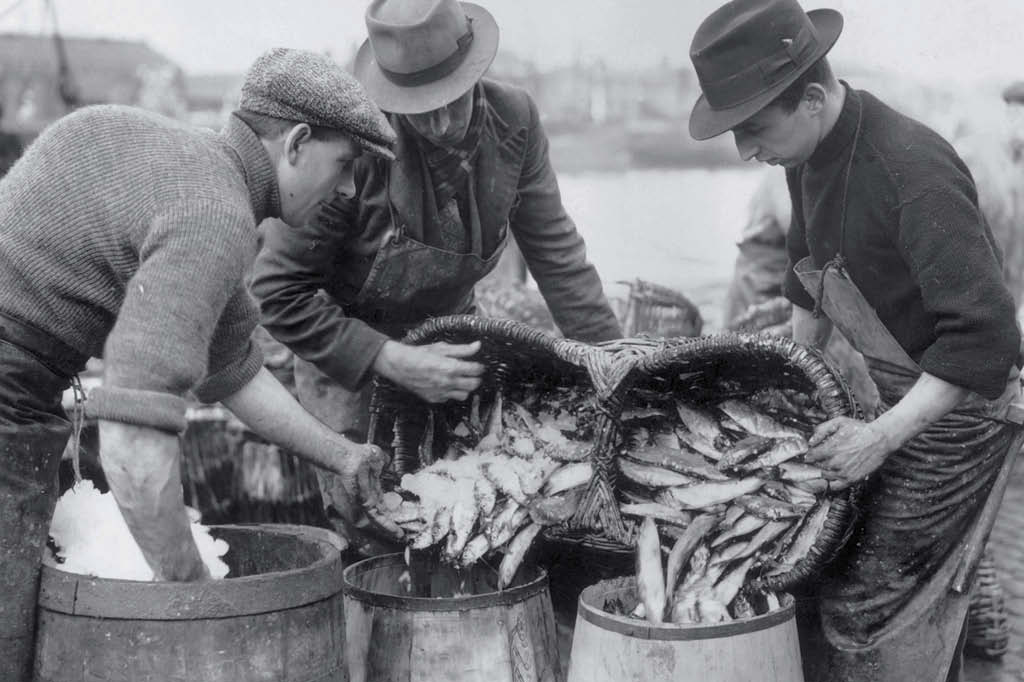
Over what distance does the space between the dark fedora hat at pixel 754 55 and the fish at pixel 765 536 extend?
1061mm

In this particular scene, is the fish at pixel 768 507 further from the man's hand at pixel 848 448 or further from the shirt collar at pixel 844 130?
the shirt collar at pixel 844 130

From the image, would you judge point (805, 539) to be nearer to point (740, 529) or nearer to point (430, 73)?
point (740, 529)

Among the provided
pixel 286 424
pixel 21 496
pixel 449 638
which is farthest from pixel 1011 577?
pixel 21 496

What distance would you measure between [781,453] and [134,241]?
1674 millimetres

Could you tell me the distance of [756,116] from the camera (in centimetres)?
304

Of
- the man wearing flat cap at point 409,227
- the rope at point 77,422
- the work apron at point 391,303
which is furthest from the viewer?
the work apron at point 391,303

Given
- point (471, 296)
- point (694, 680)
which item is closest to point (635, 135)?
point (471, 296)

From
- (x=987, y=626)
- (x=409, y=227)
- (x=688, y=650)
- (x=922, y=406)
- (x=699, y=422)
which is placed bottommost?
(x=987, y=626)

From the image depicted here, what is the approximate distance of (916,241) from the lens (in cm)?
284

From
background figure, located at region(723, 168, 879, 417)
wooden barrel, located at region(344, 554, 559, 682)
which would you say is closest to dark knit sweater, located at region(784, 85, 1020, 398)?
wooden barrel, located at region(344, 554, 559, 682)

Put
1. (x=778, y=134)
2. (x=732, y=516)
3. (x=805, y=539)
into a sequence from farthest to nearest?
(x=778, y=134), (x=732, y=516), (x=805, y=539)

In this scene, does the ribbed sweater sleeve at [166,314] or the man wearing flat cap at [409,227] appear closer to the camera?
the ribbed sweater sleeve at [166,314]

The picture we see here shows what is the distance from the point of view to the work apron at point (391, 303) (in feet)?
11.7

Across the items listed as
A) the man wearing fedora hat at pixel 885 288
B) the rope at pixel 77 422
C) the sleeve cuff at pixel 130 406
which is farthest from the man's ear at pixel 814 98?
the rope at pixel 77 422
